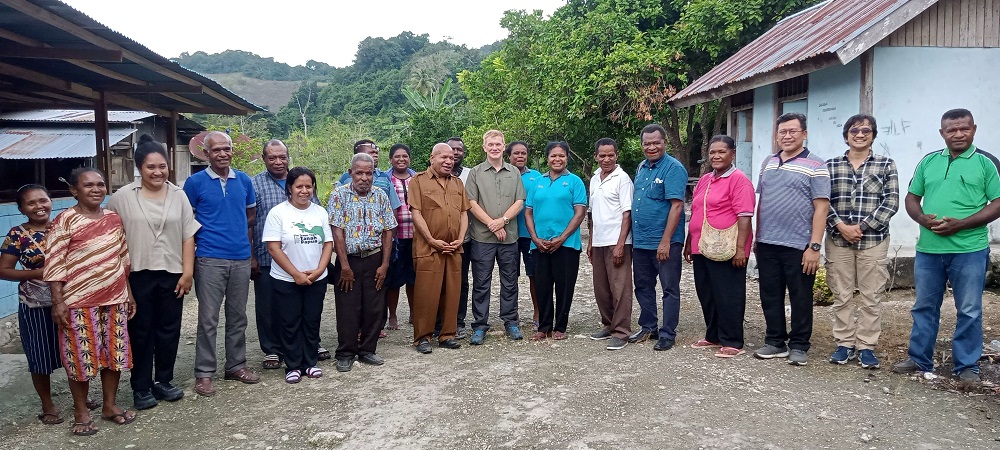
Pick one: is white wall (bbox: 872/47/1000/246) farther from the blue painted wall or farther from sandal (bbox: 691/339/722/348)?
the blue painted wall

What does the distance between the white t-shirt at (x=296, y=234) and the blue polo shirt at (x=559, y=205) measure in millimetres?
1781

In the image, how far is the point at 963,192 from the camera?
4457 millimetres

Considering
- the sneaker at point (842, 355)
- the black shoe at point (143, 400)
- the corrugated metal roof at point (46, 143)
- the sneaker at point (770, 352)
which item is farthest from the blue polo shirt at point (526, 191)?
the corrugated metal roof at point (46, 143)

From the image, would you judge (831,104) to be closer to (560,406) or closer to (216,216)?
(560,406)

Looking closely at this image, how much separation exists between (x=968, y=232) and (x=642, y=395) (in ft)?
7.50

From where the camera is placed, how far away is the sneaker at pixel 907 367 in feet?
15.3

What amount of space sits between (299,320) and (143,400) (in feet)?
3.50

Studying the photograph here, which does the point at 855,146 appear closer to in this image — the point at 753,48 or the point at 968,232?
the point at 968,232

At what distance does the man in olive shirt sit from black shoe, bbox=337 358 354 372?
1094 millimetres

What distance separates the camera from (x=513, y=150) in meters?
6.24

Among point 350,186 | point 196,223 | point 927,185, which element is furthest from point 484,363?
point 927,185

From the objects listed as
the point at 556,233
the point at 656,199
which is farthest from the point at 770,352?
the point at 556,233

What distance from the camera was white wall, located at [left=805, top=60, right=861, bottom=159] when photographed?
25.3 feet

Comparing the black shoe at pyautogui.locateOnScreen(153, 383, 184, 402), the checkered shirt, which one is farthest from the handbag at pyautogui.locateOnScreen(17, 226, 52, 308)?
the checkered shirt
